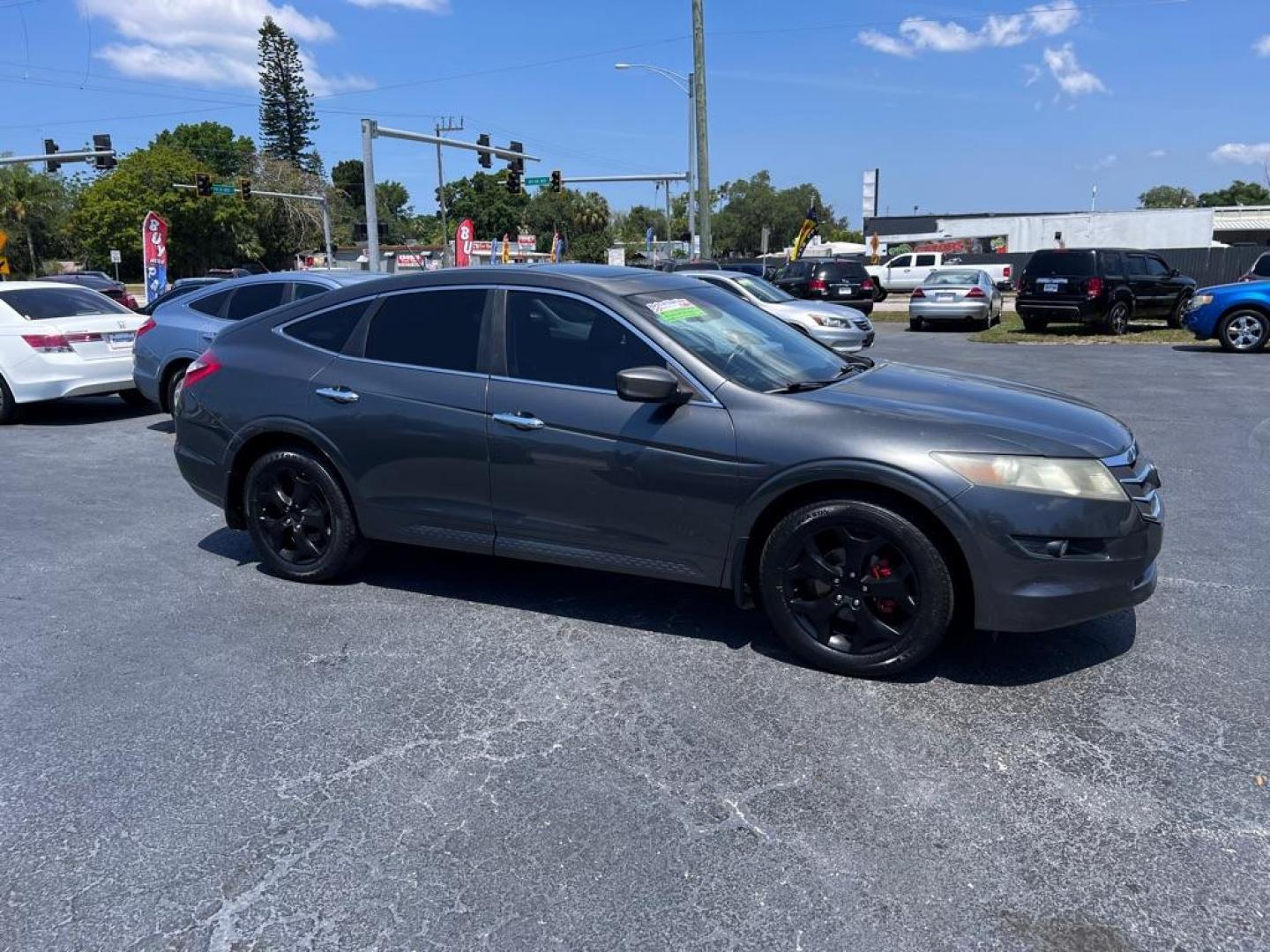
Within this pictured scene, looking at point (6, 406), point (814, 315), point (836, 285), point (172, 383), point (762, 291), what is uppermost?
point (836, 285)

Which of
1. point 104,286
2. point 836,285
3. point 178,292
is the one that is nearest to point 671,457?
point 178,292

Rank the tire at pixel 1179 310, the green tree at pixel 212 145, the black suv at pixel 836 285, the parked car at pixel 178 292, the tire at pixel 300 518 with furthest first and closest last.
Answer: the green tree at pixel 212 145 < the black suv at pixel 836 285 < the tire at pixel 1179 310 < the parked car at pixel 178 292 < the tire at pixel 300 518

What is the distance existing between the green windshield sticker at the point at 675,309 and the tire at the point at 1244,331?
14.4 meters

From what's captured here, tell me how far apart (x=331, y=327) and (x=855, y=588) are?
3041 mm

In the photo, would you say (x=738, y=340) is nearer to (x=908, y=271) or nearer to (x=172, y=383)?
(x=172, y=383)

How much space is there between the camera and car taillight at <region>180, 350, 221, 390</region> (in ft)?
17.4

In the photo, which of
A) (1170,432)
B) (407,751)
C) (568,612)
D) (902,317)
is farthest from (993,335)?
(407,751)

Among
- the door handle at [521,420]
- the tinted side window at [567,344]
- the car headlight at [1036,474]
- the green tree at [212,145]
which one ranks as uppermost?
the green tree at [212,145]

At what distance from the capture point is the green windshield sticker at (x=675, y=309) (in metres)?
4.41

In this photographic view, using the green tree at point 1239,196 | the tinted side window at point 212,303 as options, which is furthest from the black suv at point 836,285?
the green tree at point 1239,196

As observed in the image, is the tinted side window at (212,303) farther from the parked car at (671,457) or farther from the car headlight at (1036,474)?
the car headlight at (1036,474)

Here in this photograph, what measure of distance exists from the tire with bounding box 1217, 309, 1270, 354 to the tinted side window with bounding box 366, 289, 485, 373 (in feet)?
49.8

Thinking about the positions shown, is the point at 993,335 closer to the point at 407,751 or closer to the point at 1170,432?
the point at 1170,432

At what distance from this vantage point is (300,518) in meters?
5.11
